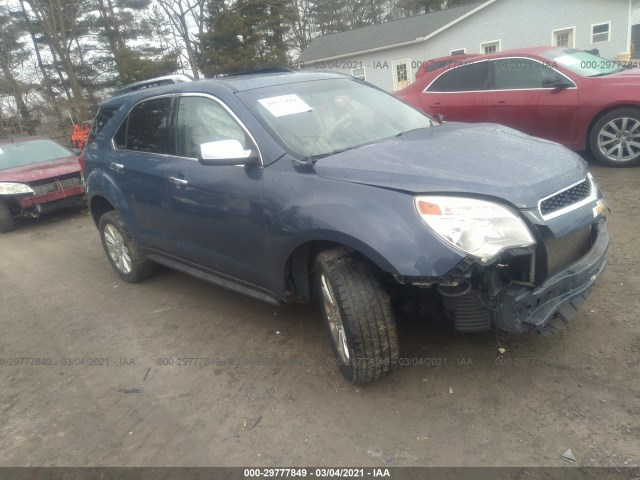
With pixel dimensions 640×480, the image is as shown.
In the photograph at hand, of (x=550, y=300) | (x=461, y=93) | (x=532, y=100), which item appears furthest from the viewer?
(x=461, y=93)

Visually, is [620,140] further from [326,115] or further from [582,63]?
[326,115]

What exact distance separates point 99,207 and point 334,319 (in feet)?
11.2

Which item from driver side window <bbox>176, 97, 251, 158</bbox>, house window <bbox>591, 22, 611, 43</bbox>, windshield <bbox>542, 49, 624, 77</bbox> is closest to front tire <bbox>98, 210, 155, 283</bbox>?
driver side window <bbox>176, 97, 251, 158</bbox>

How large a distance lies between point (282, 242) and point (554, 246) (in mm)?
1506

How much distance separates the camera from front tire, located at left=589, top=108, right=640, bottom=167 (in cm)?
605

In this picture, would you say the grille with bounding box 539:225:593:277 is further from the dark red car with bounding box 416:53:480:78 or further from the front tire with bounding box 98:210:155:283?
the dark red car with bounding box 416:53:480:78

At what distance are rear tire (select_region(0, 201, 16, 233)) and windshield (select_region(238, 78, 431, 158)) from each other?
687cm

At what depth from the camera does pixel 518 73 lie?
22.9 feet

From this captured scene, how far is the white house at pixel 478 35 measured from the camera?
2136 centimetres

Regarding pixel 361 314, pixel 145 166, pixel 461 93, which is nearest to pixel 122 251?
pixel 145 166

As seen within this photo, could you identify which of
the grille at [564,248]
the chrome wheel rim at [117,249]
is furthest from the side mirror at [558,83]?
the chrome wheel rim at [117,249]

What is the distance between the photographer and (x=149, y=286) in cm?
501

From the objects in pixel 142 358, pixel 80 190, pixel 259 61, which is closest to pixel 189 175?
pixel 142 358

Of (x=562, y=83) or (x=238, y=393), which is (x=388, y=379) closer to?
(x=238, y=393)
